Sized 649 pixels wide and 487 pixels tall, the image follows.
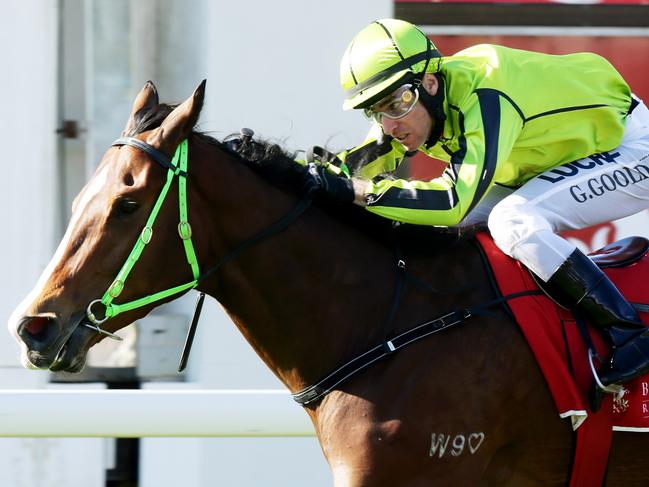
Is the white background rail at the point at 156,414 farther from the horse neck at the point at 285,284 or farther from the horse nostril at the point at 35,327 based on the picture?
the horse nostril at the point at 35,327

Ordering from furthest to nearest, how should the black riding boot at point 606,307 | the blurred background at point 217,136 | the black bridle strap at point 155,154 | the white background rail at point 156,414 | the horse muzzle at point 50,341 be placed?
1. the blurred background at point 217,136
2. the white background rail at point 156,414
3. the black riding boot at point 606,307
4. the black bridle strap at point 155,154
5. the horse muzzle at point 50,341

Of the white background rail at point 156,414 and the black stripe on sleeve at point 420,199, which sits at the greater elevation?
the black stripe on sleeve at point 420,199

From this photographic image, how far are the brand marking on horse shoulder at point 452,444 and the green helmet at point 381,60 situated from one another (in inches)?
41.8

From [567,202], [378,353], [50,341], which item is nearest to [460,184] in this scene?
[567,202]

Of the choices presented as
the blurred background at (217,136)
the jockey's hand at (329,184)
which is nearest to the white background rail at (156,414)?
the blurred background at (217,136)

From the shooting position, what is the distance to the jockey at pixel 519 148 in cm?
332

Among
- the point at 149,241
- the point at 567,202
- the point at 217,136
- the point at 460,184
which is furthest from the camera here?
the point at 217,136

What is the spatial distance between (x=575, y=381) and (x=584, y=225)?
57 cm

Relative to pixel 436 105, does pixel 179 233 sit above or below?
below

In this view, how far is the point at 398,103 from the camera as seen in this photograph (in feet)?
11.4

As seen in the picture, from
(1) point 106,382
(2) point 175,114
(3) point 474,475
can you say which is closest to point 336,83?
(1) point 106,382

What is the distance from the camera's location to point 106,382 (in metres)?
5.68

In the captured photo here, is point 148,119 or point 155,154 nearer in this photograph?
A: point 155,154

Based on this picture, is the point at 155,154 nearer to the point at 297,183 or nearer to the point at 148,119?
the point at 148,119
